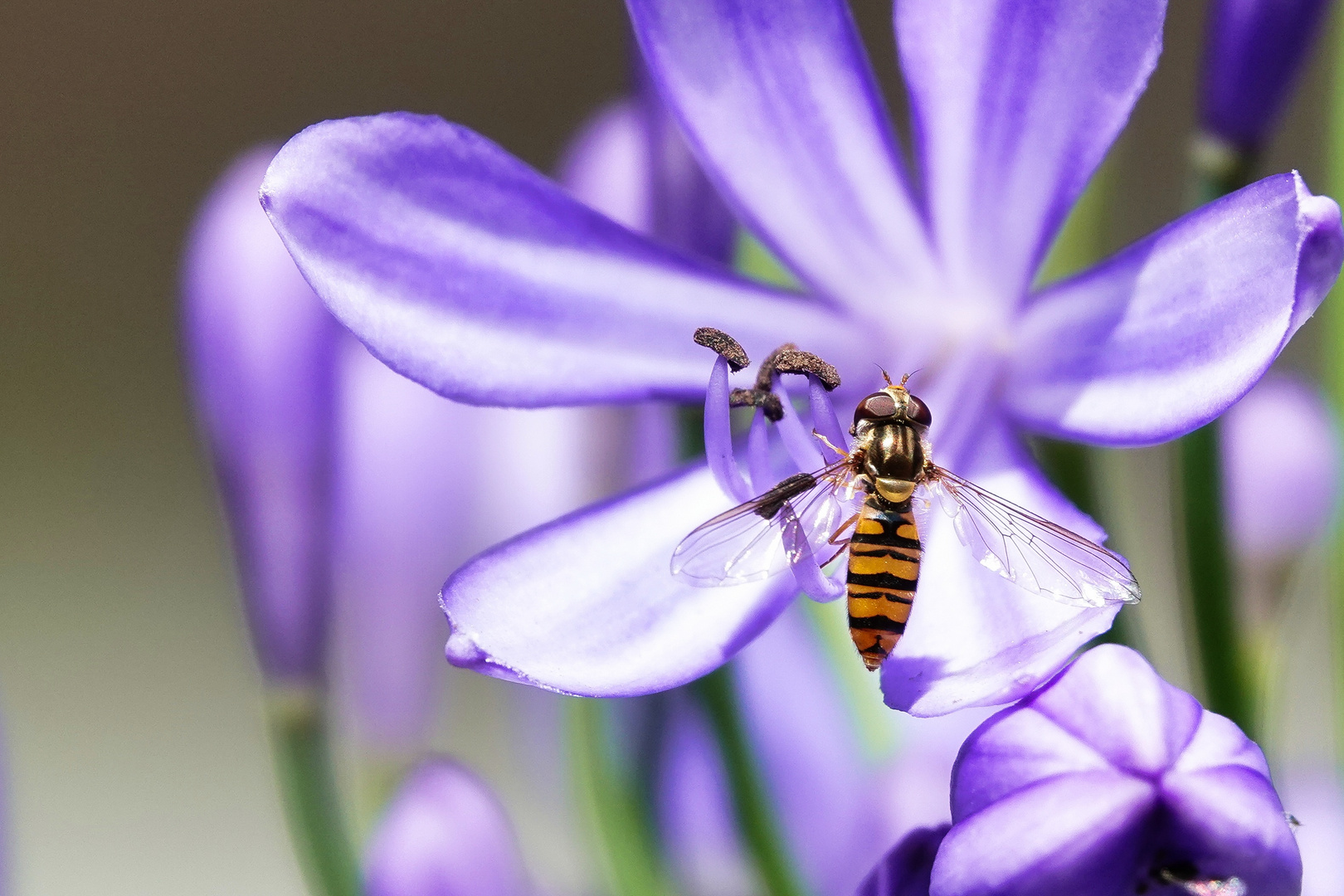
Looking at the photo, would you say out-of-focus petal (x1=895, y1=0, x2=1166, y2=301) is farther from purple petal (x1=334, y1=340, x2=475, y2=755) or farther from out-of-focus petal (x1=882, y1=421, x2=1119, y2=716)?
purple petal (x1=334, y1=340, x2=475, y2=755)

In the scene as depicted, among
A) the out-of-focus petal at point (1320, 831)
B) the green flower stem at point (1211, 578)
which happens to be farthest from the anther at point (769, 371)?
the out-of-focus petal at point (1320, 831)

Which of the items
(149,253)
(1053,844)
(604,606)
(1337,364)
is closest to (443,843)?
(604,606)

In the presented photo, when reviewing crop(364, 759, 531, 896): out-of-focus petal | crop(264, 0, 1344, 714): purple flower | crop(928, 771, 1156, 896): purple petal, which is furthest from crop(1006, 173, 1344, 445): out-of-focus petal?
crop(364, 759, 531, 896): out-of-focus petal

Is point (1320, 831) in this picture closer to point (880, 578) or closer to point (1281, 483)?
point (1281, 483)

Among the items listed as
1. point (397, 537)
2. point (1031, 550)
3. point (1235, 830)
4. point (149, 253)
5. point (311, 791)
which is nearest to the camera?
point (1235, 830)

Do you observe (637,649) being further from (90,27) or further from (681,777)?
(90,27)
